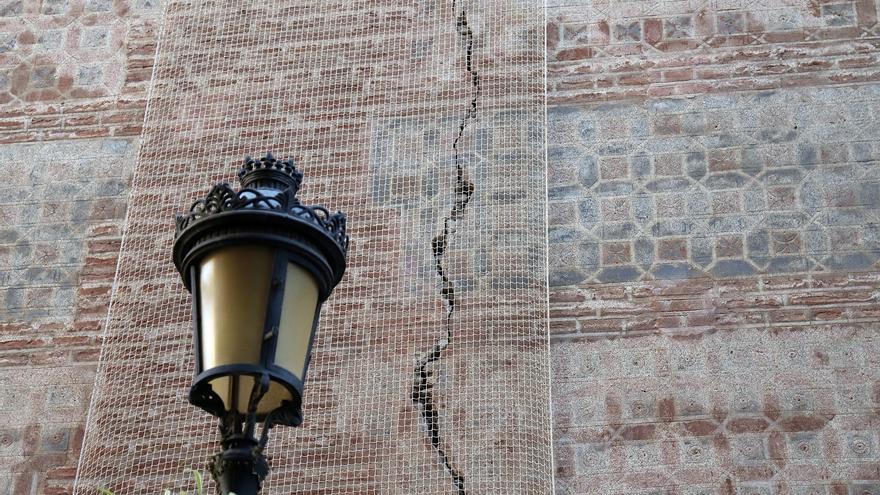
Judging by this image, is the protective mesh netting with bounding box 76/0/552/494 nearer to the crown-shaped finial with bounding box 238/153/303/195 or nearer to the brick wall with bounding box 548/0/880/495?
the brick wall with bounding box 548/0/880/495

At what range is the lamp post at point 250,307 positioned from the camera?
2.92m

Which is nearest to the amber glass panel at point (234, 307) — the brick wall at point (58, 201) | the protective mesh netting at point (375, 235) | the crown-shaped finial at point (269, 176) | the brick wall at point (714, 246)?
the crown-shaped finial at point (269, 176)

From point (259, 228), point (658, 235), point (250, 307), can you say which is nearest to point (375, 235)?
point (658, 235)

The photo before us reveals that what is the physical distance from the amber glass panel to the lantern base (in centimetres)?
10

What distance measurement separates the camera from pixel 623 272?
586 cm

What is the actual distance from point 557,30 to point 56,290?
2.58m

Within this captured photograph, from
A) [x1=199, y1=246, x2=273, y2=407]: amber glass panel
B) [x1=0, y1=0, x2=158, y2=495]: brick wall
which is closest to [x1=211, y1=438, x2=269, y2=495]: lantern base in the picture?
[x1=199, y1=246, x2=273, y2=407]: amber glass panel

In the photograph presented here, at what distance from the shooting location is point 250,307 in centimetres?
293

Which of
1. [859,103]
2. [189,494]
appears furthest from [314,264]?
[859,103]

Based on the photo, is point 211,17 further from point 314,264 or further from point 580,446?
point 314,264

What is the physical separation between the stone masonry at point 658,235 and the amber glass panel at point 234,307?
2.62m

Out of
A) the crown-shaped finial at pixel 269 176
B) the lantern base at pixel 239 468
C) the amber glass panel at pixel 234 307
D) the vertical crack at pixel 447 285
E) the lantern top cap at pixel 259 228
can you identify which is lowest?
the lantern base at pixel 239 468

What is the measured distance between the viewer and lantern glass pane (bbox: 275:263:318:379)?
2.95 metres

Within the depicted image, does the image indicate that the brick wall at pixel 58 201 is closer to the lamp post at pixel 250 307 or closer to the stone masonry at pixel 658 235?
the stone masonry at pixel 658 235
